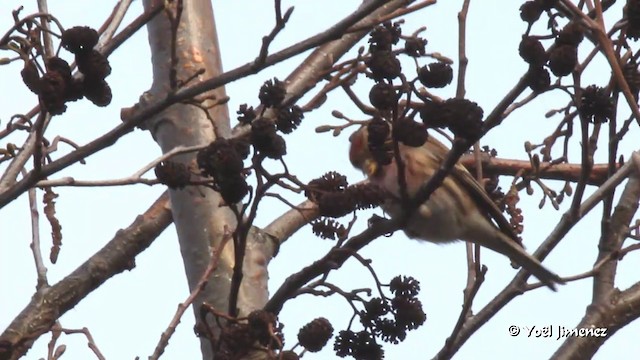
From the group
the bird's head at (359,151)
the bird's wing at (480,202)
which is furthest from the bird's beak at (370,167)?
the bird's wing at (480,202)

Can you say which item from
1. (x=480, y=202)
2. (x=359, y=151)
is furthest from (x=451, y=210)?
(x=359, y=151)

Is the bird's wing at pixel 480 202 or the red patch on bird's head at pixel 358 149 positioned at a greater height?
the red patch on bird's head at pixel 358 149

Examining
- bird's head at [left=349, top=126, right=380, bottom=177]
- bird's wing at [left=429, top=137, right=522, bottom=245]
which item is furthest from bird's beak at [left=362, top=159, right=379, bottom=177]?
bird's wing at [left=429, top=137, right=522, bottom=245]

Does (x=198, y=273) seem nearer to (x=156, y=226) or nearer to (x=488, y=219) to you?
(x=156, y=226)

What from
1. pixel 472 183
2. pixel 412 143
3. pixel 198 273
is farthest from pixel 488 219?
pixel 412 143

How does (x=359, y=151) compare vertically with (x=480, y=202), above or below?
above

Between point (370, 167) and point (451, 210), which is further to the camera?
point (451, 210)

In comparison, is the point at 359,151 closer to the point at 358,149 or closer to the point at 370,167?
the point at 358,149

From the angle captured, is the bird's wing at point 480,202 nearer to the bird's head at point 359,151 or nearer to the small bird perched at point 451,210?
the small bird perched at point 451,210

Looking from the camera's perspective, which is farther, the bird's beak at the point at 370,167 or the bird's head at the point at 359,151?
the bird's head at the point at 359,151

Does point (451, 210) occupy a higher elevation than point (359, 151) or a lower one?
lower

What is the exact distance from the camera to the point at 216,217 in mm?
3842

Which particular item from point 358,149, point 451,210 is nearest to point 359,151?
point 358,149

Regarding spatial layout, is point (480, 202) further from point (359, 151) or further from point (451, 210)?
point (359, 151)
